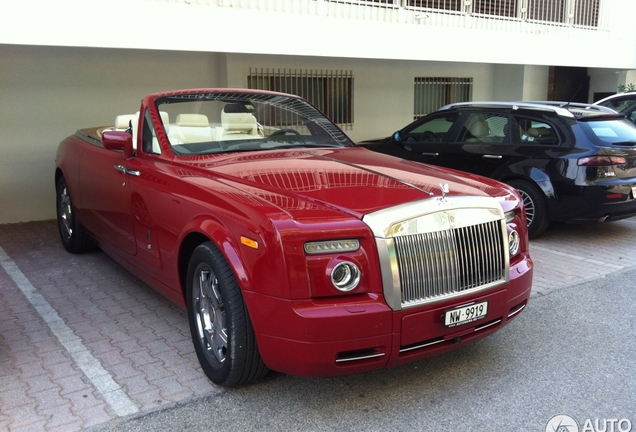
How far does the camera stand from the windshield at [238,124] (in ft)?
15.0

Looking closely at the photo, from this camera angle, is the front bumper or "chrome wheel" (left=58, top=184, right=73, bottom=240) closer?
the front bumper

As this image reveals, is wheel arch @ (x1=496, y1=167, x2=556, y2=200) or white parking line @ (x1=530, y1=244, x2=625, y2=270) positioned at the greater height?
wheel arch @ (x1=496, y1=167, x2=556, y2=200)

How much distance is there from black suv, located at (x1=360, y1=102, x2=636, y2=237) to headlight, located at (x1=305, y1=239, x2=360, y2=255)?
178 inches

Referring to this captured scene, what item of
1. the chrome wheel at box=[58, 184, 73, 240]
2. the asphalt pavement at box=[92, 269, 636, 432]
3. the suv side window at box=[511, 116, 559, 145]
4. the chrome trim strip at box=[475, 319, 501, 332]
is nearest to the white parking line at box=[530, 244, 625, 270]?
the suv side window at box=[511, 116, 559, 145]

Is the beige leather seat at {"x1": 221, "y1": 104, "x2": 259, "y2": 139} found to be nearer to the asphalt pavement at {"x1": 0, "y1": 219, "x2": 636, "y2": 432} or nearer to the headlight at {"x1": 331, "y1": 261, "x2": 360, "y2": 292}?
the asphalt pavement at {"x1": 0, "y1": 219, "x2": 636, "y2": 432}

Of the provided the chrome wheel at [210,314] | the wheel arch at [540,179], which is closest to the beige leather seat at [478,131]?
the wheel arch at [540,179]

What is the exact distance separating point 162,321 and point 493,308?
2523 millimetres

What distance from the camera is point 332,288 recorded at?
2.96m

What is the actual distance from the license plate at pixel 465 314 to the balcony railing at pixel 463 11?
550cm

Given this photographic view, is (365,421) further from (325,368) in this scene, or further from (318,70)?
(318,70)

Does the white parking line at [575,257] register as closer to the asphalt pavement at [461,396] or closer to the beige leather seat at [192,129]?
the asphalt pavement at [461,396]

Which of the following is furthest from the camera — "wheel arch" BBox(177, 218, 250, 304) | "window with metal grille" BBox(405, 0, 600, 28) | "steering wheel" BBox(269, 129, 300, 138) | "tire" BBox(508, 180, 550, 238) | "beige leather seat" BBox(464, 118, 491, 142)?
"window with metal grille" BBox(405, 0, 600, 28)

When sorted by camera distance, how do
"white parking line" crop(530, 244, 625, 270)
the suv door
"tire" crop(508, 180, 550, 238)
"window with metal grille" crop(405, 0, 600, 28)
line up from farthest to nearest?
"window with metal grille" crop(405, 0, 600, 28)
the suv door
"tire" crop(508, 180, 550, 238)
"white parking line" crop(530, 244, 625, 270)

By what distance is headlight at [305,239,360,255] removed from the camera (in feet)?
9.68
